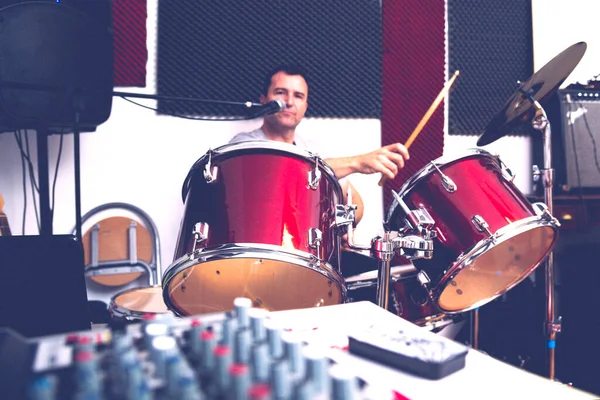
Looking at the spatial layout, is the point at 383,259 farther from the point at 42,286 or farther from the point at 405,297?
the point at 42,286

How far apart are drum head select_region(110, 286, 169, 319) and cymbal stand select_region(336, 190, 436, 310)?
72cm

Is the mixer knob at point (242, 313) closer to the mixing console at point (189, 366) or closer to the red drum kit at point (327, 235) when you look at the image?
the mixing console at point (189, 366)

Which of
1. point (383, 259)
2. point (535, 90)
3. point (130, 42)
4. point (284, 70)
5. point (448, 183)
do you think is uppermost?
point (130, 42)

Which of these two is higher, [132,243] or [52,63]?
[52,63]

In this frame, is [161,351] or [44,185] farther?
[44,185]

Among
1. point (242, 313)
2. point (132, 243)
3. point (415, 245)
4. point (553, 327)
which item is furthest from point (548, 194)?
point (132, 243)

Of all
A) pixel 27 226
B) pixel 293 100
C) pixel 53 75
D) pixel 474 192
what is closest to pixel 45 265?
pixel 53 75

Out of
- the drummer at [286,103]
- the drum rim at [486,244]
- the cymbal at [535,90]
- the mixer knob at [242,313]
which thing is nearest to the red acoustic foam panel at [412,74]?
the drummer at [286,103]

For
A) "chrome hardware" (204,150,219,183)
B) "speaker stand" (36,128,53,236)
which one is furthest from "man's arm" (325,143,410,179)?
"speaker stand" (36,128,53,236)

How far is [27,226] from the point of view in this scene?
2443 millimetres

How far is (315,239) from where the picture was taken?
1.36 meters

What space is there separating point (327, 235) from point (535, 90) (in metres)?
1.23

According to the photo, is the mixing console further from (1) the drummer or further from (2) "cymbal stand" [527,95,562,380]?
(1) the drummer

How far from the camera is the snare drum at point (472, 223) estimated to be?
63.6 inches
